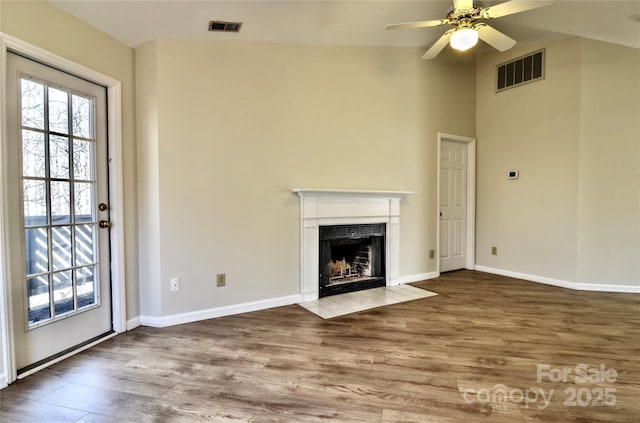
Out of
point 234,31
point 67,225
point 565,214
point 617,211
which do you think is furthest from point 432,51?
point 67,225

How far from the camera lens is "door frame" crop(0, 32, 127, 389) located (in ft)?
6.07

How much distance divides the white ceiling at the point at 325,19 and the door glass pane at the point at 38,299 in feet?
6.36

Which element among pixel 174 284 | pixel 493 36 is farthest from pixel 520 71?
pixel 174 284

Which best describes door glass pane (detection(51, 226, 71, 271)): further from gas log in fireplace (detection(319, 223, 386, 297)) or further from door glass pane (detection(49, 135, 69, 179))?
gas log in fireplace (detection(319, 223, 386, 297))

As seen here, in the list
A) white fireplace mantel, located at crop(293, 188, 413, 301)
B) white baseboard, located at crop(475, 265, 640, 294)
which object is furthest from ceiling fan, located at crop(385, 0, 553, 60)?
white baseboard, located at crop(475, 265, 640, 294)

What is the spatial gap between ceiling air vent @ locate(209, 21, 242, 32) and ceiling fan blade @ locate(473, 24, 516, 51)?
2.05m

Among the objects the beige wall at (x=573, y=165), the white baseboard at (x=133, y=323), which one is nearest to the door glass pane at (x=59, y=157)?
the white baseboard at (x=133, y=323)

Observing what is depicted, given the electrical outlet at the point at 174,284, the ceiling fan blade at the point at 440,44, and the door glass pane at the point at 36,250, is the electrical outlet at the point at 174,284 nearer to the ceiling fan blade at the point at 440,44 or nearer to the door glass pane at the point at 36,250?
the door glass pane at the point at 36,250

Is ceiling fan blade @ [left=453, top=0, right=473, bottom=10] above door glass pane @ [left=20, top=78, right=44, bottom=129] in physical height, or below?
above

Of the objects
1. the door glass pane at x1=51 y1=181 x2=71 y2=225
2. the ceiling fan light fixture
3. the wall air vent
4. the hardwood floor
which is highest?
the wall air vent

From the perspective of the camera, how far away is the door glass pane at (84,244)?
2398 millimetres

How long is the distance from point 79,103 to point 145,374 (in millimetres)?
2097

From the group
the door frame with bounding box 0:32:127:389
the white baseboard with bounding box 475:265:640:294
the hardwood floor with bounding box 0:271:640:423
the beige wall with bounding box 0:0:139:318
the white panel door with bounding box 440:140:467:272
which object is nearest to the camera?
the hardwood floor with bounding box 0:271:640:423

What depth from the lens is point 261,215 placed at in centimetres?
313
